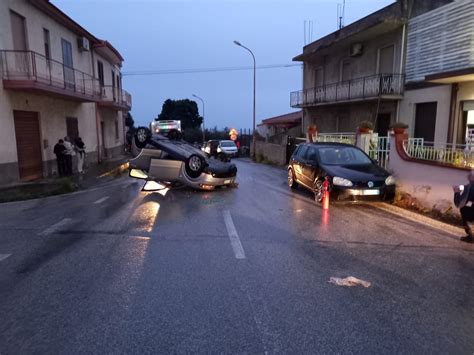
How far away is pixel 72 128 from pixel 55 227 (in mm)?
13751

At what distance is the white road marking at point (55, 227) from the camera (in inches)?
270

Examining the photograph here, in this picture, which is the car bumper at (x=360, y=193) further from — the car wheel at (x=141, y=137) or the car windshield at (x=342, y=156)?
the car wheel at (x=141, y=137)

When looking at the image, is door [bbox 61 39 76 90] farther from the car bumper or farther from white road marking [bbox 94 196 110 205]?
the car bumper

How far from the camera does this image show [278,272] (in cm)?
481

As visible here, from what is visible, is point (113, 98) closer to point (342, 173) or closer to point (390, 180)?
point (342, 173)

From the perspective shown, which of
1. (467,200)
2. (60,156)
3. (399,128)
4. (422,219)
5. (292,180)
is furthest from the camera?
(60,156)

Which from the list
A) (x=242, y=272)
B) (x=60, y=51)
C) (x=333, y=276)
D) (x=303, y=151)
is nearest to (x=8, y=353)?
(x=242, y=272)

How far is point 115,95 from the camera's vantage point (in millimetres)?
26078

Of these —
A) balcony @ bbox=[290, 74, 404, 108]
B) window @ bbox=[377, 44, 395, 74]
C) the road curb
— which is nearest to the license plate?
A: the road curb

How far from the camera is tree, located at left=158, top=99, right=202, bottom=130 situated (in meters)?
69.4

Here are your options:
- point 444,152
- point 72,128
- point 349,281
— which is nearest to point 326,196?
point 444,152

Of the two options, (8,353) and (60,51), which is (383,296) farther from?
(60,51)

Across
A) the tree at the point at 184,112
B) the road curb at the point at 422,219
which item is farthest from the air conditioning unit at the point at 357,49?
the tree at the point at 184,112

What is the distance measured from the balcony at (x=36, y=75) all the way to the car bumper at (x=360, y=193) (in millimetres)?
11202
